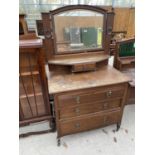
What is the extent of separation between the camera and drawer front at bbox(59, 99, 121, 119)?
4.36ft

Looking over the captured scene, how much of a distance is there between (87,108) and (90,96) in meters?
0.15

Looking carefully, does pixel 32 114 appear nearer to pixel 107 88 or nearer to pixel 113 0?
pixel 107 88

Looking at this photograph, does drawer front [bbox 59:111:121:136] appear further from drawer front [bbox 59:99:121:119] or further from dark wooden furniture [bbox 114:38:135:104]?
dark wooden furniture [bbox 114:38:135:104]

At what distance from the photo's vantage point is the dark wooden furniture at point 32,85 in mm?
1255

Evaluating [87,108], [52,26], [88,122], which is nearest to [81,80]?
[87,108]

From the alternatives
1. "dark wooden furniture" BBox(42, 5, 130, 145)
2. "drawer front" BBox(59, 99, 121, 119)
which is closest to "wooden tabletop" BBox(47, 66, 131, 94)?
"dark wooden furniture" BBox(42, 5, 130, 145)

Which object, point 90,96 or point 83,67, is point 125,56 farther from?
point 90,96

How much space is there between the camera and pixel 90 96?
4.32 ft

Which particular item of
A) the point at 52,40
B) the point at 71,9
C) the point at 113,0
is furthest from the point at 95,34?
the point at 113,0

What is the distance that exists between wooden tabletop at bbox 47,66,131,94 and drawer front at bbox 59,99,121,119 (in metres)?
0.24

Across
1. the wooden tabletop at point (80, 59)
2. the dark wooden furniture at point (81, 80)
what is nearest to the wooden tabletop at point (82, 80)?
the dark wooden furniture at point (81, 80)

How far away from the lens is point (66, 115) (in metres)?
1.34

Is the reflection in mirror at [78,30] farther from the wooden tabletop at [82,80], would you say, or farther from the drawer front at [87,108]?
the drawer front at [87,108]

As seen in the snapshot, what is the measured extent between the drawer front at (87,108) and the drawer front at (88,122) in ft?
0.23
